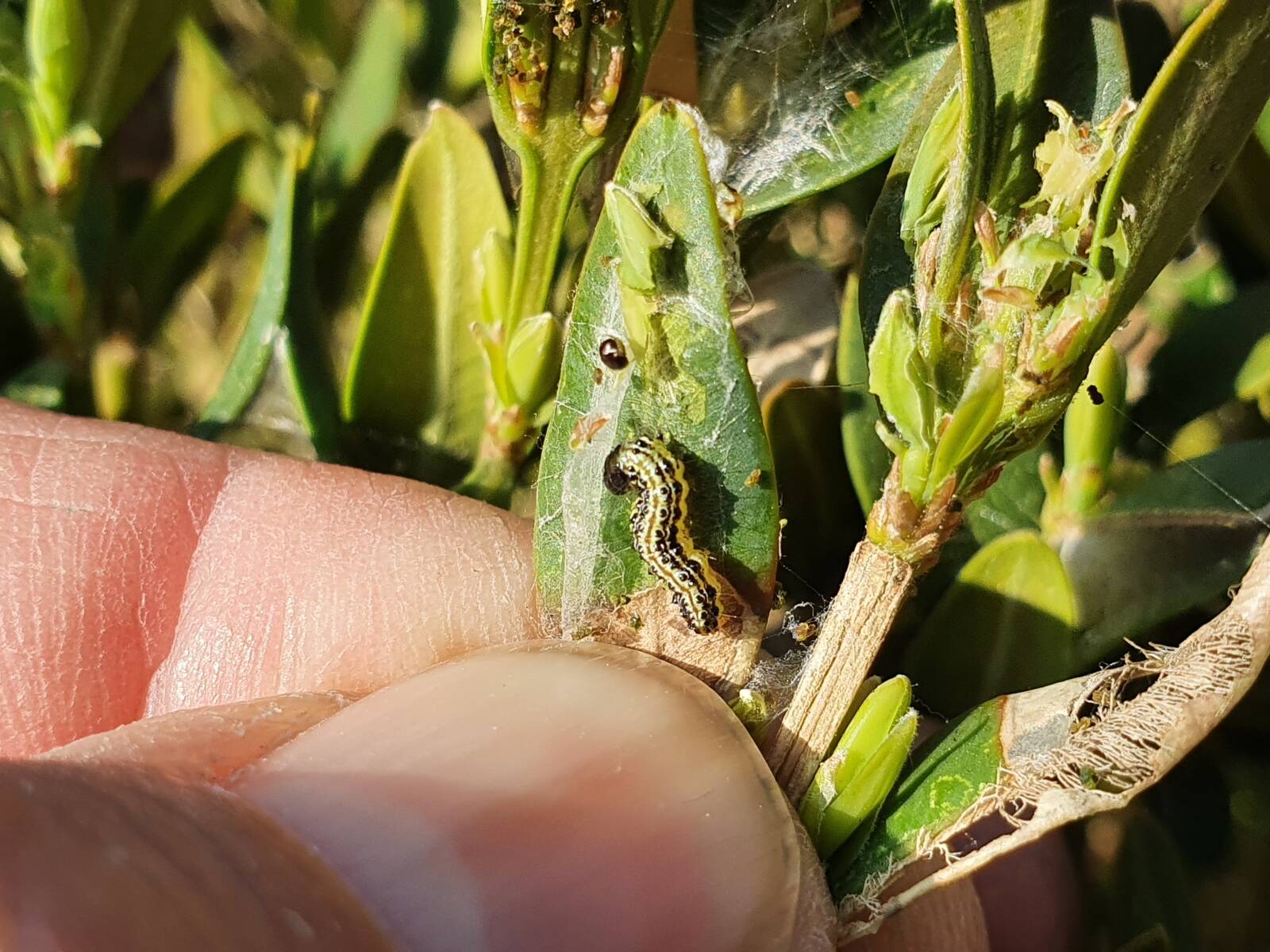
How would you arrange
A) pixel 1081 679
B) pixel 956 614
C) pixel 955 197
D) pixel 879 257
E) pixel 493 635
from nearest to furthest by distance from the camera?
1. pixel 955 197
2. pixel 1081 679
3. pixel 879 257
4. pixel 956 614
5. pixel 493 635

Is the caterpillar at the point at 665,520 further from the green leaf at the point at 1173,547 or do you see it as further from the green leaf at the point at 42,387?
the green leaf at the point at 42,387

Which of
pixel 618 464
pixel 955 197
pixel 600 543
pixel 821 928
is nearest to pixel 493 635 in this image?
pixel 600 543

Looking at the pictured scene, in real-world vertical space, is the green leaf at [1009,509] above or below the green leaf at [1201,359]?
below

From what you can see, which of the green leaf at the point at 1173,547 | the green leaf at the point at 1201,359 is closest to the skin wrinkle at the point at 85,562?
the green leaf at the point at 1173,547

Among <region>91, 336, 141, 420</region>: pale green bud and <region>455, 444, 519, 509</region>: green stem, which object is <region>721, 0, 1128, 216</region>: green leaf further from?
<region>91, 336, 141, 420</region>: pale green bud

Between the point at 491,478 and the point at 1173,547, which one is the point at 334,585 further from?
the point at 1173,547

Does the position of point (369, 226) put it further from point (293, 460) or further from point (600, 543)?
point (600, 543)

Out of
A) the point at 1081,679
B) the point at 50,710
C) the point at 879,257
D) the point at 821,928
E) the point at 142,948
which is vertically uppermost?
the point at 879,257

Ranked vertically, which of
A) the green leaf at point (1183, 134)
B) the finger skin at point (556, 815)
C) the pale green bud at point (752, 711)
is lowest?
the finger skin at point (556, 815)
